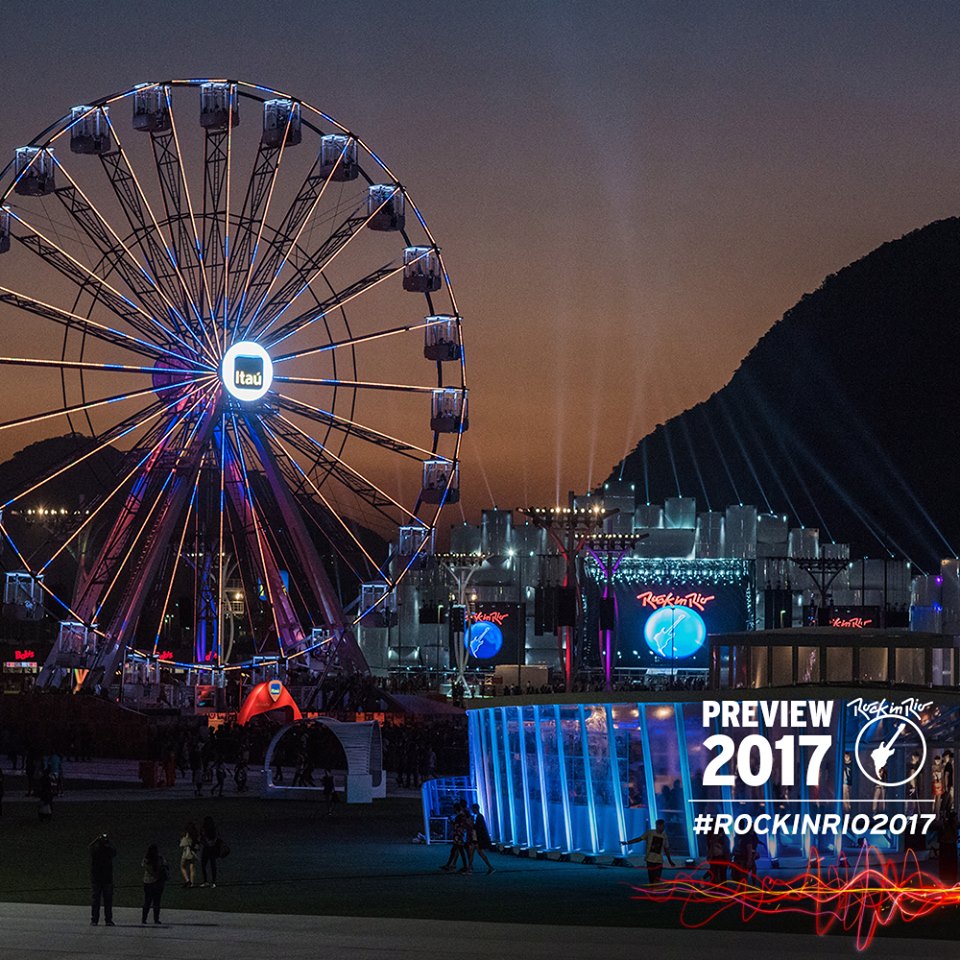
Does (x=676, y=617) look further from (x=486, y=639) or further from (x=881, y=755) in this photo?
(x=881, y=755)

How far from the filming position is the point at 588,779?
33.3 meters

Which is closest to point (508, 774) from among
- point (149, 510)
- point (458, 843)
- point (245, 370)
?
point (458, 843)

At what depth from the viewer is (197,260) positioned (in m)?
54.1

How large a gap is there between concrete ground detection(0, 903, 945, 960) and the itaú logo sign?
78259 millimetres

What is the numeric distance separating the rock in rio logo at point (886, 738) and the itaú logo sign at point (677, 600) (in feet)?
233

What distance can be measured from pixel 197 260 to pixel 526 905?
31.9 meters

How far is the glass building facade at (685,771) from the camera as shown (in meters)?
30.5

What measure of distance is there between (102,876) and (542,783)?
12.6 m

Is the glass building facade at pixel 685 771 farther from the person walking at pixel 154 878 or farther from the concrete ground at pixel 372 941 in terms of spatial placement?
the person walking at pixel 154 878

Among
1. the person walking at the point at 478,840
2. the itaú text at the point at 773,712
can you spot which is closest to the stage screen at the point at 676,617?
the person walking at the point at 478,840

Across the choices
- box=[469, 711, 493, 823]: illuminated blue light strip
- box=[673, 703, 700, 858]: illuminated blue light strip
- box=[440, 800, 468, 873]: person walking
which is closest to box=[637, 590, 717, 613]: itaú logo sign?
box=[469, 711, 493, 823]: illuminated blue light strip

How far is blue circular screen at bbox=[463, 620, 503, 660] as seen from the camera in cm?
10256

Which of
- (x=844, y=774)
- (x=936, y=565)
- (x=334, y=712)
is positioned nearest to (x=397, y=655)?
(x=334, y=712)

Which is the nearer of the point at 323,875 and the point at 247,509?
the point at 323,875
